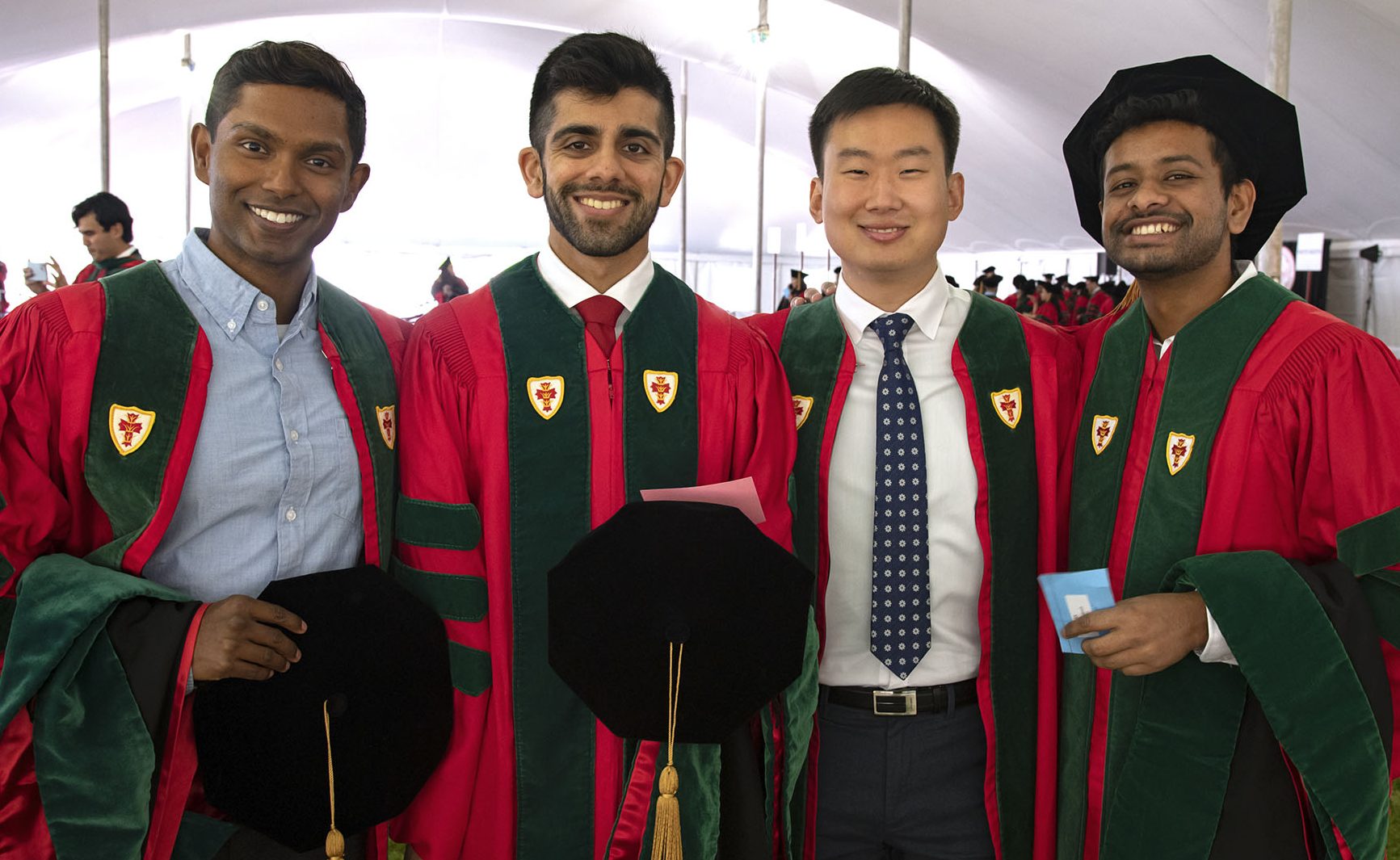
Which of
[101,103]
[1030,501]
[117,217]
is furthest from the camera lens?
[101,103]

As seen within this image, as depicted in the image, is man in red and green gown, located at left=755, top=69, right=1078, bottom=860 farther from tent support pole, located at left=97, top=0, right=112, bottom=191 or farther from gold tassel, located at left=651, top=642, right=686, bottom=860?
tent support pole, located at left=97, top=0, right=112, bottom=191

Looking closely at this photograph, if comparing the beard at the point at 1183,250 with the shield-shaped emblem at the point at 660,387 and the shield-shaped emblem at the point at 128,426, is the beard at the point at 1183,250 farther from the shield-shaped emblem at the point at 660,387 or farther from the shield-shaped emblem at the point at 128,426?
the shield-shaped emblem at the point at 128,426

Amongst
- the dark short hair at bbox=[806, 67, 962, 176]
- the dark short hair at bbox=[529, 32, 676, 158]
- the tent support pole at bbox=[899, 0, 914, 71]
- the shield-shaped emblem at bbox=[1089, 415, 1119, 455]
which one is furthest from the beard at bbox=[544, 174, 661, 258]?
the tent support pole at bbox=[899, 0, 914, 71]

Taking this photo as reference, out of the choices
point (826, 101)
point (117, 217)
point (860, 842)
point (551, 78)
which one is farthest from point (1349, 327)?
point (117, 217)

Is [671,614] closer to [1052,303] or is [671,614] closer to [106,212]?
[106,212]

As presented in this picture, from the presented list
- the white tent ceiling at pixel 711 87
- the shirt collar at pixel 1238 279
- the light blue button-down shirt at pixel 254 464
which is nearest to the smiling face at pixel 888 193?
the shirt collar at pixel 1238 279

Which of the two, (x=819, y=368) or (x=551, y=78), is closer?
(x=551, y=78)

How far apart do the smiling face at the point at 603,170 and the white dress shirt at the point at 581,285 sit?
54mm

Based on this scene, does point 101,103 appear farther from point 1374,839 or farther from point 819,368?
point 1374,839

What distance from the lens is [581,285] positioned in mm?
2193

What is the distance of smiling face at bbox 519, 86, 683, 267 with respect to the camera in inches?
83.6

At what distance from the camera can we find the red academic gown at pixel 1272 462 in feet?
6.47

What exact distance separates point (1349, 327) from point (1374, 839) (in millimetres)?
952

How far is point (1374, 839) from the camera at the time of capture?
6.46 feet
